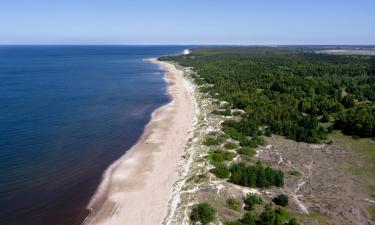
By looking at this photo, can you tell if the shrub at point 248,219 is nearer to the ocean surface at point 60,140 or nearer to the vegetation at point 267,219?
the vegetation at point 267,219

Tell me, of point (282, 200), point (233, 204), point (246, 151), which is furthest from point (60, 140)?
point (282, 200)

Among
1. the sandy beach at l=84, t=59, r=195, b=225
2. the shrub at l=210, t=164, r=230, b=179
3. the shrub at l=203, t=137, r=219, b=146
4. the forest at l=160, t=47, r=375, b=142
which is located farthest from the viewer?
the forest at l=160, t=47, r=375, b=142

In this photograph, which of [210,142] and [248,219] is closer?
[248,219]

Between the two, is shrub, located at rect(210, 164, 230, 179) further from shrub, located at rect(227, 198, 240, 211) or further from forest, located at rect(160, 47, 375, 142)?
forest, located at rect(160, 47, 375, 142)

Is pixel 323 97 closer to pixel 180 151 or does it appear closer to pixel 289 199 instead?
pixel 180 151

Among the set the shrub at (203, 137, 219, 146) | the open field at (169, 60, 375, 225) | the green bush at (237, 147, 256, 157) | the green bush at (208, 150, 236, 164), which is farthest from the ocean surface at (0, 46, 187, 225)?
the green bush at (237, 147, 256, 157)

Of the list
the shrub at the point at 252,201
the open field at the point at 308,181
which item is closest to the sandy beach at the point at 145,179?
the open field at the point at 308,181

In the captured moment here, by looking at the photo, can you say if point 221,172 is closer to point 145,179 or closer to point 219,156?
Result: point 219,156
